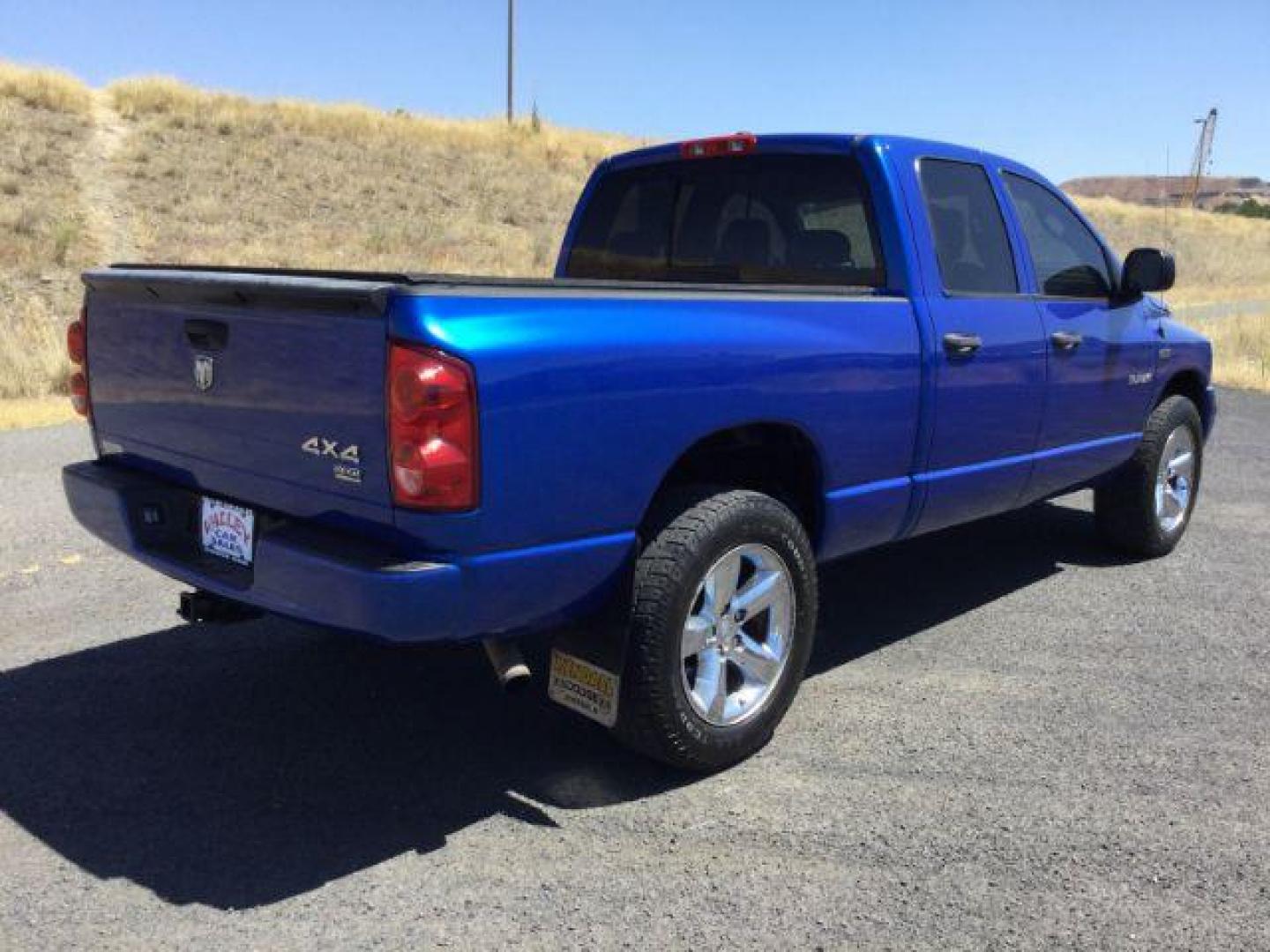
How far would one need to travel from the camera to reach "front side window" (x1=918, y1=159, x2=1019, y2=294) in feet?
13.8

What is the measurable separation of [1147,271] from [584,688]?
3.56 metres

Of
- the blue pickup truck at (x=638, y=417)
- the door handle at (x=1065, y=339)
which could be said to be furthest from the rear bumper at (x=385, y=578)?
the door handle at (x=1065, y=339)

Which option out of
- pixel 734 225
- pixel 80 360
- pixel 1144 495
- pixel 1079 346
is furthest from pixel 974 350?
pixel 80 360

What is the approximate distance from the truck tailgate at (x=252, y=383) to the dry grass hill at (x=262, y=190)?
921 cm

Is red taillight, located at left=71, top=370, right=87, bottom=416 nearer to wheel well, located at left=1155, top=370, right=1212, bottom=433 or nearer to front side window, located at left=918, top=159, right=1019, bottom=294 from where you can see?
front side window, located at left=918, top=159, right=1019, bottom=294

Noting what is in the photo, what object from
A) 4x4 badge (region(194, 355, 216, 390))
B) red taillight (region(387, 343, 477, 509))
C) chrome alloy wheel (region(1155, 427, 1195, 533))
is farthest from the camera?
chrome alloy wheel (region(1155, 427, 1195, 533))

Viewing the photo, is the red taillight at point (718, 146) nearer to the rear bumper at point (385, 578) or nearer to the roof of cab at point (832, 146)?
the roof of cab at point (832, 146)

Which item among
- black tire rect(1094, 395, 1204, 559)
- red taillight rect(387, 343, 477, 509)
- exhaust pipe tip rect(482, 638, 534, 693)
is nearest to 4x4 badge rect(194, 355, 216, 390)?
red taillight rect(387, 343, 477, 509)

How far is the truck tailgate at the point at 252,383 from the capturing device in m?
2.64

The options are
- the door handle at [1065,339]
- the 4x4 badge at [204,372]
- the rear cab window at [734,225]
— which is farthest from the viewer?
the door handle at [1065,339]

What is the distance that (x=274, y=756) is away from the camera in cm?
344

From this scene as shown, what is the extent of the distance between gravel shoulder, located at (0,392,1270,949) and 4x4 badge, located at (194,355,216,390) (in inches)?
46.5

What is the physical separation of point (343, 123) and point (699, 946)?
35.0 m

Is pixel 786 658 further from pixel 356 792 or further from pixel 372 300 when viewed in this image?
pixel 372 300
